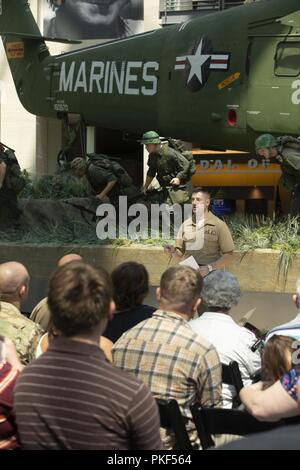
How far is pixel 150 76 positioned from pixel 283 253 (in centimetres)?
353

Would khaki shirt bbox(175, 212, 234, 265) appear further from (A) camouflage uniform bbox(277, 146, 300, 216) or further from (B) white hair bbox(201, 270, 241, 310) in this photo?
(B) white hair bbox(201, 270, 241, 310)

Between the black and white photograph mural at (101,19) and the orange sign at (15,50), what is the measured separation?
7944mm

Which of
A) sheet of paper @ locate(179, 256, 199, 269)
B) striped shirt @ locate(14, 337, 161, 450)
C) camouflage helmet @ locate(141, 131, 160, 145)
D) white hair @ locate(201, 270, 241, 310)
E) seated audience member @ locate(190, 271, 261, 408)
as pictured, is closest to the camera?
striped shirt @ locate(14, 337, 161, 450)

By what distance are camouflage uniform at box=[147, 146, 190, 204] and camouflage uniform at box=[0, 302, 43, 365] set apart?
5.51 metres

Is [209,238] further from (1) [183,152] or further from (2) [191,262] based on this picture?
(1) [183,152]

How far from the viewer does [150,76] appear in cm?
995

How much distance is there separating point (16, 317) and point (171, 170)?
5693 millimetres

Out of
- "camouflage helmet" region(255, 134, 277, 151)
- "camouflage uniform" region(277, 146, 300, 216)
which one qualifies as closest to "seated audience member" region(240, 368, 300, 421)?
"camouflage uniform" region(277, 146, 300, 216)

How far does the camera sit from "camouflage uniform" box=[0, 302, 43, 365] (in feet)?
12.9

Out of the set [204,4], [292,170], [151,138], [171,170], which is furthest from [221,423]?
[204,4]

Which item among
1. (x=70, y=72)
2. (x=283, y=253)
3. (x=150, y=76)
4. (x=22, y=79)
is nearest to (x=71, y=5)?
(x=22, y=79)

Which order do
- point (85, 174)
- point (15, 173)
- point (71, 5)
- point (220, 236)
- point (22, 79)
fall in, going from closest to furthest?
point (220, 236) → point (15, 173) → point (85, 174) → point (22, 79) → point (71, 5)

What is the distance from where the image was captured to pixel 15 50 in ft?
41.4

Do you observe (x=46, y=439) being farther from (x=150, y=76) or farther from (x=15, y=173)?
(x=150, y=76)
